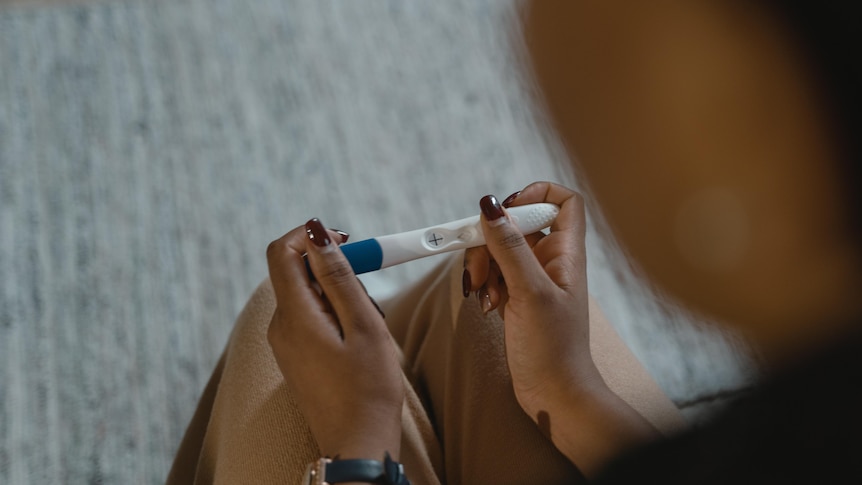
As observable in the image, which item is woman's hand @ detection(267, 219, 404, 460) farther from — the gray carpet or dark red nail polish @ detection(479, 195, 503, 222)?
the gray carpet

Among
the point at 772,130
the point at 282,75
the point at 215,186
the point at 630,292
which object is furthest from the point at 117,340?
the point at 772,130

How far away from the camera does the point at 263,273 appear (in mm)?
900

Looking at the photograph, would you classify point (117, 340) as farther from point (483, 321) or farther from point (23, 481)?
point (483, 321)

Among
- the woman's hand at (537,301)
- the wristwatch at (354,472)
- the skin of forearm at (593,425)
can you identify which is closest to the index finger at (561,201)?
the woman's hand at (537,301)

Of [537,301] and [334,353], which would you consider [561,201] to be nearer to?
[537,301]

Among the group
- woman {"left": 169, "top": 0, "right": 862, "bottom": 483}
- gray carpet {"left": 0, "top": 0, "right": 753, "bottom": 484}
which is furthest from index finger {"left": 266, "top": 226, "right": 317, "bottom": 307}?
gray carpet {"left": 0, "top": 0, "right": 753, "bottom": 484}

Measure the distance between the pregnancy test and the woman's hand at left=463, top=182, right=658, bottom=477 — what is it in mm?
22

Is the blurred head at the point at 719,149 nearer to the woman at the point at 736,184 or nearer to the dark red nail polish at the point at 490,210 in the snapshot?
the woman at the point at 736,184

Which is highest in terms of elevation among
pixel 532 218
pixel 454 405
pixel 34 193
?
pixel 34 193

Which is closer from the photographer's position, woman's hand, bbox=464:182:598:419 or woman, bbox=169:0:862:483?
woman, bbox=169:0:862:483

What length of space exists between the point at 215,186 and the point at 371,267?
51cm

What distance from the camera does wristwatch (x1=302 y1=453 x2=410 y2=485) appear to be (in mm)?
412

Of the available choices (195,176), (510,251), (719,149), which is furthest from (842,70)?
(195,176)

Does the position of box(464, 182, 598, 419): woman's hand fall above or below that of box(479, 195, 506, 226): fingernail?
below
